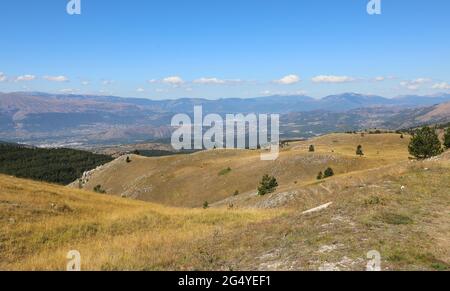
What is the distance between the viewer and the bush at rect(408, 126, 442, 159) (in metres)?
67.6

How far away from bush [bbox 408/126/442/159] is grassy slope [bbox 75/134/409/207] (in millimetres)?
18254

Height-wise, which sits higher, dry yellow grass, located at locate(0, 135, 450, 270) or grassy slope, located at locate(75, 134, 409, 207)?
dry yellow grass, located at locate(0, 135, 450, 270)

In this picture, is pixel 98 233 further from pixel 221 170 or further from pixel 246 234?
pixel 221 170

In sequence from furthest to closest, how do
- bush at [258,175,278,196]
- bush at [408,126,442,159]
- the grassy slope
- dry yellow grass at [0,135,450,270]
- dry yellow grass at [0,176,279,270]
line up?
1. the grassy slope
2. bush at [258,175,278,196]
3. bush at [408,126,442,159]
4. dry yellow grass at [0,176,279,270]
5. dry yellow grass at [0,135,450,270]

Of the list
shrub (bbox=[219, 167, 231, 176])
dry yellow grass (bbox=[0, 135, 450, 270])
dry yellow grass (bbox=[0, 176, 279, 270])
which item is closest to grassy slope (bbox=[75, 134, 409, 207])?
shrub (bbox=[219, 167, 231, 176])

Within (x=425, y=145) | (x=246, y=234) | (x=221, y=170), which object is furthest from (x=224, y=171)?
(x=246, y=234)

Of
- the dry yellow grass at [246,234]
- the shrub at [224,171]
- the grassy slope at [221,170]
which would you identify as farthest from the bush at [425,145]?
the shrub at [224,171]

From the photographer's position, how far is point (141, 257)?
14.2m

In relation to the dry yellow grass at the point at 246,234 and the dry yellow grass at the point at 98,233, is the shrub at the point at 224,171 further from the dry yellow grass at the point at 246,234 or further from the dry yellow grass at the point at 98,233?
the dry yellow grass at the point at 246,234

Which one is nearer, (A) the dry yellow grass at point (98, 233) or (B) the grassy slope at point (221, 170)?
(A) the dry yellow grass at point (98, 233)

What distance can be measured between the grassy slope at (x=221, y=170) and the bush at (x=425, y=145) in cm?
1825

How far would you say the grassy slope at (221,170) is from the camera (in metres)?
97.7

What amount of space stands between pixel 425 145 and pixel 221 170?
59592 millimetres

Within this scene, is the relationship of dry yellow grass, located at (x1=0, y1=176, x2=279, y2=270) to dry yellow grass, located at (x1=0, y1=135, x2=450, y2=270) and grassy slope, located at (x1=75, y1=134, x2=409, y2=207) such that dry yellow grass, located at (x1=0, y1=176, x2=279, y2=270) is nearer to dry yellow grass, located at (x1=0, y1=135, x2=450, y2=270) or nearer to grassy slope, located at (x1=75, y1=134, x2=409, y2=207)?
dry yellow grass, located at (x1=0, y1=135, x2=450, y2=270)
